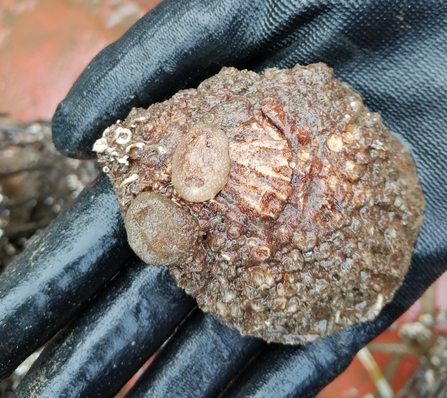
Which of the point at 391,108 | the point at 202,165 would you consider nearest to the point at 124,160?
the point at 202,165

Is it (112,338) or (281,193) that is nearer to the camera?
(281,193)

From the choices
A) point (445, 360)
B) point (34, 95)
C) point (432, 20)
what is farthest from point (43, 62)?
point (445, 360)

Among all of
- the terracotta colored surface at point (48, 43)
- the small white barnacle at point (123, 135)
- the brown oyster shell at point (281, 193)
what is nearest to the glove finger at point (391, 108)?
the brown oyster shell at point (281, 193)

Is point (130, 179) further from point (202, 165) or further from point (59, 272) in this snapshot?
point (59, 272)

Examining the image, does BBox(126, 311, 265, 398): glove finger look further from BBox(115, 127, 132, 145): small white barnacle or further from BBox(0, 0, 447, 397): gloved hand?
BBox(115, 127, 132, 145): small white barnacle

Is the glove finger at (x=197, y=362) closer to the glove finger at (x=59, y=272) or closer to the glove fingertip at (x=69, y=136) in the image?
the glove finger at (x=59, y=272)

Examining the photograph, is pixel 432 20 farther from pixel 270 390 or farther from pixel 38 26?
pixel 38 26
